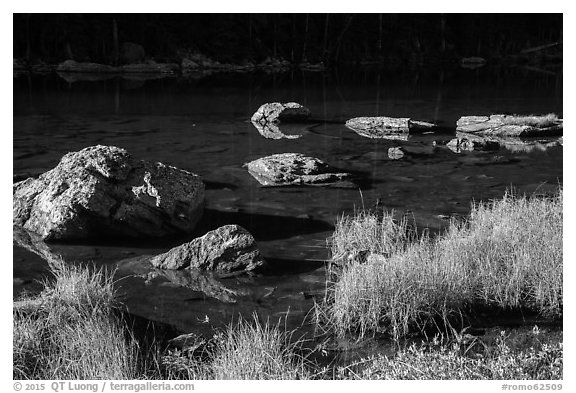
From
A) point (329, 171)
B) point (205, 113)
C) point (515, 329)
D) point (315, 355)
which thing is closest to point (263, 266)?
point (315, 355)

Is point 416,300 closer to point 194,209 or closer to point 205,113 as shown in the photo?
point 194,209

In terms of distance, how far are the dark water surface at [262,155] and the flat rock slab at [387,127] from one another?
73cm

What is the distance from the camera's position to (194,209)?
12.7 metres

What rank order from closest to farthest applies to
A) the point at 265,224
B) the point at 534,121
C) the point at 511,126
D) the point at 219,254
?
1. the point at 219,254
2. the point at 265,224
3. the point at 511,126
4. the point at 534,121

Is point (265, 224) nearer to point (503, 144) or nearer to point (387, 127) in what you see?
point (503, 144)

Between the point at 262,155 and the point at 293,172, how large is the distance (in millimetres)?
3655

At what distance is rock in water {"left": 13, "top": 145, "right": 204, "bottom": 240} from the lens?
11.8 metres

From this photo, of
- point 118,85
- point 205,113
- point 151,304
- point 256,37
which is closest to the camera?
point 151,304

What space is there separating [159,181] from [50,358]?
5737 millimetres

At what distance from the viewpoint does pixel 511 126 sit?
24344mm

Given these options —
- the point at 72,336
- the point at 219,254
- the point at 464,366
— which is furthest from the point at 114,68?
the point at 464,366

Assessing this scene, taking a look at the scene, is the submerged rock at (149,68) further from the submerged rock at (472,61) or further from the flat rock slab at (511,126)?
the flat rock slab at (511,126)

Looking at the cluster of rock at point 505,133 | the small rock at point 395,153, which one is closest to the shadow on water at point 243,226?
the small rock at point 395,153

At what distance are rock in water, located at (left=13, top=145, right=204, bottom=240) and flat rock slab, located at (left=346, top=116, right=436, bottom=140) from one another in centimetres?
1214
